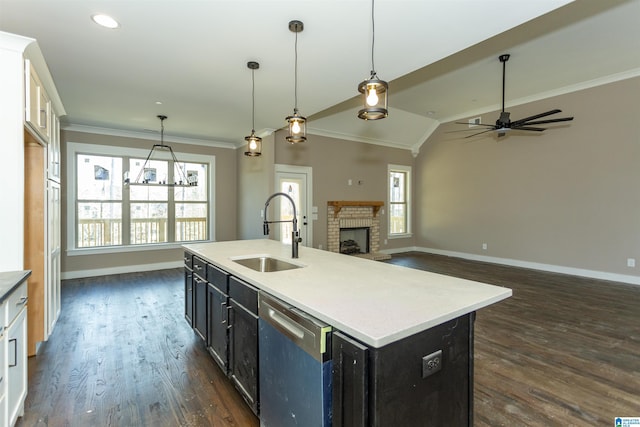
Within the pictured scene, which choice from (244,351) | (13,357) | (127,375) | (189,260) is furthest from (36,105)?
(244,351)

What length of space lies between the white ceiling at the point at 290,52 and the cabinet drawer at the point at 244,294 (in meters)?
1.95

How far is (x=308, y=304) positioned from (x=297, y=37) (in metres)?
2.27

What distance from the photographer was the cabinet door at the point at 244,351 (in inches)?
65.9

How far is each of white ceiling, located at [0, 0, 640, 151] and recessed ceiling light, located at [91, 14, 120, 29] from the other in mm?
54

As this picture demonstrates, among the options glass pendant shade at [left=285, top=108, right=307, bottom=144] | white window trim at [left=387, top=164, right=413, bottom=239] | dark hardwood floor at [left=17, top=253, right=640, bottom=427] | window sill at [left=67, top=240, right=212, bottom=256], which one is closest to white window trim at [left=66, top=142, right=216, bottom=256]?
window sill at [left=67, top=240, right=212, bottom=256]

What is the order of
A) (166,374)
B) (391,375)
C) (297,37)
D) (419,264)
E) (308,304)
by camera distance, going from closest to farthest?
(391,375), (308,304), (166,374), (297,37), (419,264)

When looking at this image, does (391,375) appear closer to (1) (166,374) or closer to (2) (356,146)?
(1) (166,374)

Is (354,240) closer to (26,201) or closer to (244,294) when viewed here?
(244,294)

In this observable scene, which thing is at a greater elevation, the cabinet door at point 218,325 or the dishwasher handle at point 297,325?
the dishwasher handle at point 297,325

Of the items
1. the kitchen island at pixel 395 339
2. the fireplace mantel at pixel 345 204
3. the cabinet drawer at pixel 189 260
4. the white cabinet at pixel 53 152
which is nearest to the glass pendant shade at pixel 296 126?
the kitchen island at pixel 395 339

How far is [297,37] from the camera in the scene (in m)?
2.53

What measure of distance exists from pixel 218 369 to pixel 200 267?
0.83 metres

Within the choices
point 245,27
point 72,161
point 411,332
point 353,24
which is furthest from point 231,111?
point 411,332

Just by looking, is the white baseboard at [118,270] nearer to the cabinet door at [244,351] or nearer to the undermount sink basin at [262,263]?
the undermount sink basin at [262,263]
